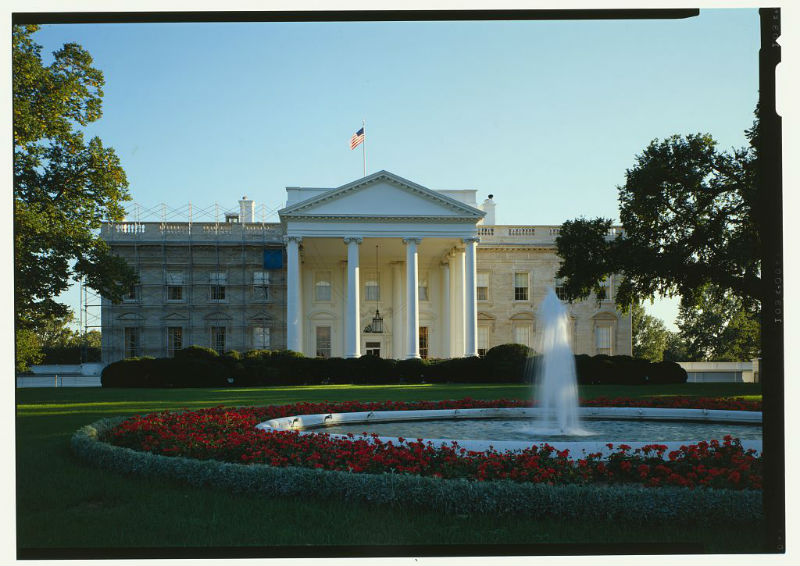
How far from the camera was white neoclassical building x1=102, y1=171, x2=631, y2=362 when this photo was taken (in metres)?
44.3

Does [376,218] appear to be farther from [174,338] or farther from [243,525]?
[243,525]

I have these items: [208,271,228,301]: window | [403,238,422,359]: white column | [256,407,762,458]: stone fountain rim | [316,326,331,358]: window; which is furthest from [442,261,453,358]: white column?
[256,407,762,458]: stone fountain rim

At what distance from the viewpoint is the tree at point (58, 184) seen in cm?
1928

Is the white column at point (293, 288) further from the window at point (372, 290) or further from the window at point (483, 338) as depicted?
the window at point (483, 338)

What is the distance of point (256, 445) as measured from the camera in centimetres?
950

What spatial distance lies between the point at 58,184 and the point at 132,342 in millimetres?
23431

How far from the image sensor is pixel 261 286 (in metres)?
45.9

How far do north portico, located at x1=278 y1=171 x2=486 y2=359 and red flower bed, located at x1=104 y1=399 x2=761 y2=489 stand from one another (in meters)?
27.7

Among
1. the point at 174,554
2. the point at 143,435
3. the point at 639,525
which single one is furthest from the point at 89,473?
the point at 639,525

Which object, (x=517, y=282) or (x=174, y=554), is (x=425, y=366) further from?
(x=174, y=554)

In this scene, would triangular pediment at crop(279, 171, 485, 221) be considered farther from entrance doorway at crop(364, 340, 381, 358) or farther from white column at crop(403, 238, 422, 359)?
entrance doorway at crop(364, 340, 381, 358)

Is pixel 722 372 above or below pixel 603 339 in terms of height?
below

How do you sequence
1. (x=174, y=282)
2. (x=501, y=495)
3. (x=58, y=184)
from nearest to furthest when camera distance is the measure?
(x=501, y=495)
(x=58, y=184)
(x=174, y=282)

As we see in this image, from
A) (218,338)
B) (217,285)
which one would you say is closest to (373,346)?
(218,338)
